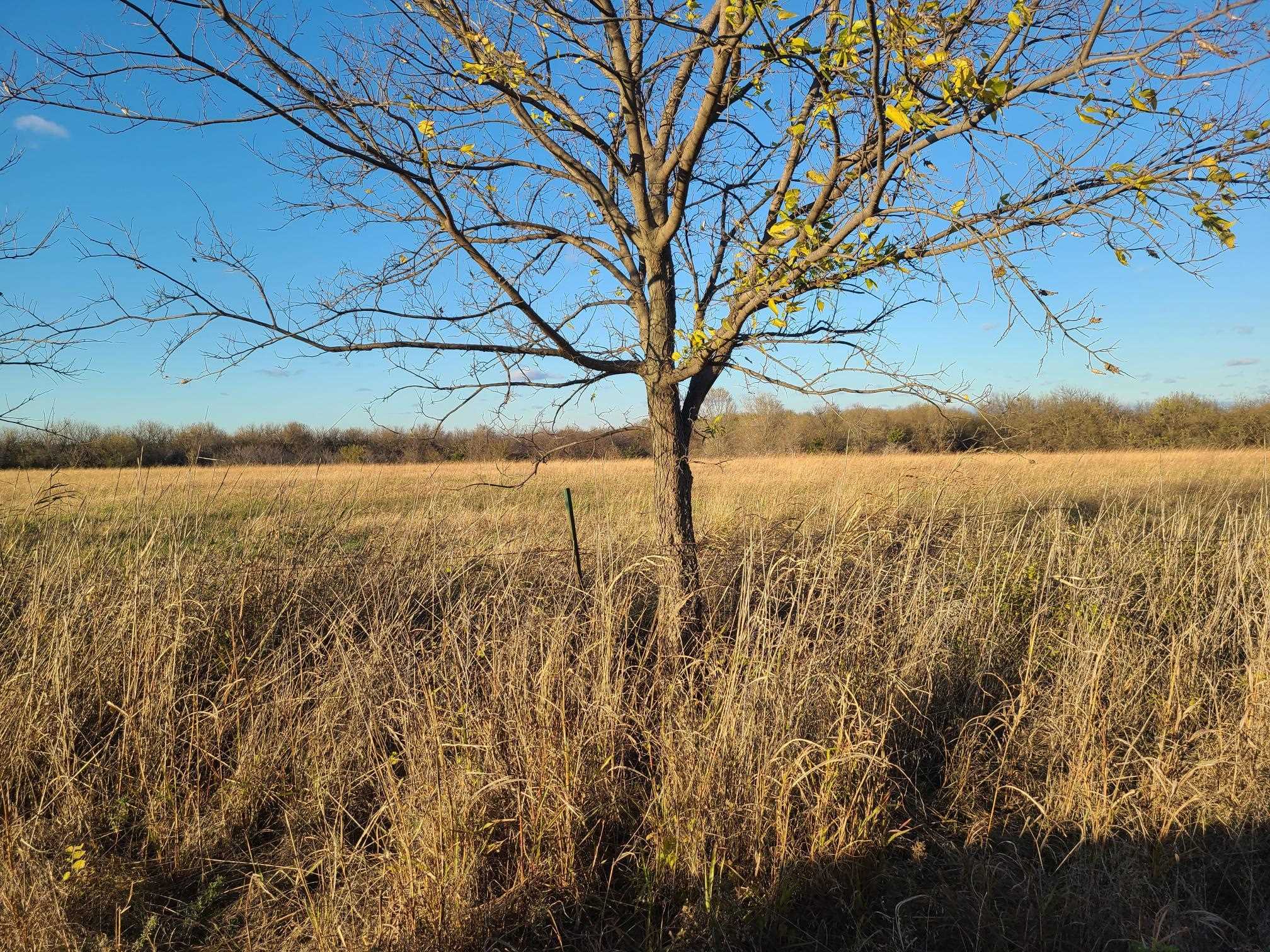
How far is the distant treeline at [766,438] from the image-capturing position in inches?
175

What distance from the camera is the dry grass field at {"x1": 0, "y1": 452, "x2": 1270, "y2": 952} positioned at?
101 inches

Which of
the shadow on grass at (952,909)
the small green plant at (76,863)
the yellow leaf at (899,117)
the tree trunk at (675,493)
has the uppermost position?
the yellow leaf at (899,117)

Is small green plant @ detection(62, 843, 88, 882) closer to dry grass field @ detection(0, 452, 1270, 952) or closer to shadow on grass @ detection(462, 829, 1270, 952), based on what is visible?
dry grass field @ detection(0, 452, 1270, 952)

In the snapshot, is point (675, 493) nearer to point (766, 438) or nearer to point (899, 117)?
point (899, 117)

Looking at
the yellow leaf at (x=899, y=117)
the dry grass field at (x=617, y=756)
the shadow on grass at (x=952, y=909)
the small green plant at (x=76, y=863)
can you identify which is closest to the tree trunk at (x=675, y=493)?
the dry grass field at (x=617, y=756)

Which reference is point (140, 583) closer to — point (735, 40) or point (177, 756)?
point (177, 756)

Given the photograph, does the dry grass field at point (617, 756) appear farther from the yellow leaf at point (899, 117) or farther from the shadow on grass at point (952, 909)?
the yellow leaf at point (899, 117)

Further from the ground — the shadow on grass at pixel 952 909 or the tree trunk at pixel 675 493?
the tree trunk at pixel 675 493

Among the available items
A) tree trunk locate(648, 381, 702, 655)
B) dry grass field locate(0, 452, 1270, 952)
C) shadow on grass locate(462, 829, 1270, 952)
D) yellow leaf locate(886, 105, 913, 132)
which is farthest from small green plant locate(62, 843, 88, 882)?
yellow leaf locate(886, 105, 913, 132)

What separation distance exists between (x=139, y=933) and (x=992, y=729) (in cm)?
381

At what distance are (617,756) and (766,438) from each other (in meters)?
15.2

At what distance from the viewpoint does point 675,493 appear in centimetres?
439

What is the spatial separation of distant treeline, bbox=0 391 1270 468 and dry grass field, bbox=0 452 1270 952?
0.71m

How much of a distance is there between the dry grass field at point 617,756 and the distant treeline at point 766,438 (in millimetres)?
714
